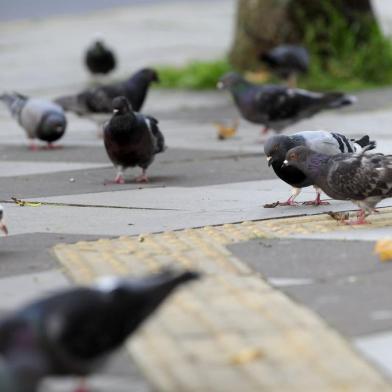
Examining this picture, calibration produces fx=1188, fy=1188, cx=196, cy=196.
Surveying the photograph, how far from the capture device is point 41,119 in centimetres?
1063

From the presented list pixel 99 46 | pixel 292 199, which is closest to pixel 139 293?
pixel 292 199

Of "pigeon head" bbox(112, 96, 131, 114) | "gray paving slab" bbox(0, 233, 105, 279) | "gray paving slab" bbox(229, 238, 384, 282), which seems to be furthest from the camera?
"pigeon head" bbox(112, 96, 131, 114)

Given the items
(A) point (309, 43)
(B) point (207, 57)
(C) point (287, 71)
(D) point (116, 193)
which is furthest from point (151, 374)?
(B) point (207, 57)

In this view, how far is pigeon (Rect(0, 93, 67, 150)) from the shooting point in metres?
10.6

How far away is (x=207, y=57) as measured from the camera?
17.4 meters

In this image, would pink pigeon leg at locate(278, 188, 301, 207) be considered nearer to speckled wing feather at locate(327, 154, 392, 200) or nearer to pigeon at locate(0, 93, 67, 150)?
speckled wing feather at locate(327, 154, 392, 200)

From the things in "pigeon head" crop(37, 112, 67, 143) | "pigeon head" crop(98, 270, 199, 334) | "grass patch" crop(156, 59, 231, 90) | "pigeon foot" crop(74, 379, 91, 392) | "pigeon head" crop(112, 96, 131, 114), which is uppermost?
"pigeon head" crop(98, 270, 199, 334)

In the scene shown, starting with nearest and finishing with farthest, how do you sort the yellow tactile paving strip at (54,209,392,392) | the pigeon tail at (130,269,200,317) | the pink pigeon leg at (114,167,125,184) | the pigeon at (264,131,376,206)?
the pigeon tail at (130,269,200,317)
the yellow tactile paving strip at (54,209,392,392)
the pigeon at (264,131,376,206)
the pink pigeon leg at (114,167,125,184)

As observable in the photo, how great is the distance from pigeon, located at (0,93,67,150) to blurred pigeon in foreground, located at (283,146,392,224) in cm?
401

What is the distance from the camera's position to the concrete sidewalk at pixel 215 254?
14.3 feet

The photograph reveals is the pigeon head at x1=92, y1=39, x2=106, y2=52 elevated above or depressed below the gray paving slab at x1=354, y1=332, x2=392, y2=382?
below

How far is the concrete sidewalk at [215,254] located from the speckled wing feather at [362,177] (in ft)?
0.66

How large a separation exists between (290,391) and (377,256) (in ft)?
6.47

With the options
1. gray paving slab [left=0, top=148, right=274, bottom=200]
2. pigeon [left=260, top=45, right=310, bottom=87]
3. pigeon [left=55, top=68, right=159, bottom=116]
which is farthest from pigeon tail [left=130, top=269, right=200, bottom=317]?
pigeon [left=260, top=45, right=310, bottom=87]
